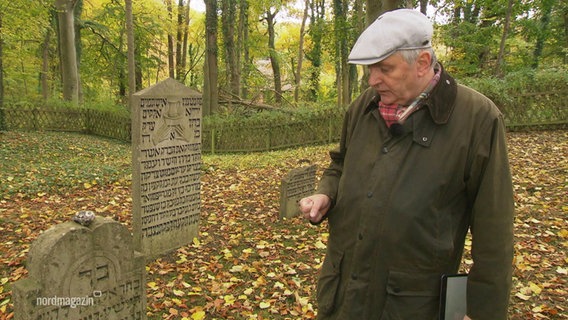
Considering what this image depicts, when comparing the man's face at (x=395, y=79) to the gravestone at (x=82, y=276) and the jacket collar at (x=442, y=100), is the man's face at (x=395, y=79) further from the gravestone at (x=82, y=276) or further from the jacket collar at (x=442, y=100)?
the gravestone at (x=82, y=276)

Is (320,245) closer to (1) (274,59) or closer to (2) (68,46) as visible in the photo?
(2) (68,46)

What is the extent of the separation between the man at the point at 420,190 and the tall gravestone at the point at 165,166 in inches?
137

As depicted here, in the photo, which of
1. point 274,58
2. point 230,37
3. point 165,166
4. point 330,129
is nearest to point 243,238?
point 165,166

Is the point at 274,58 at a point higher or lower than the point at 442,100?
higher

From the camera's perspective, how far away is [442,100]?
173 centimetres

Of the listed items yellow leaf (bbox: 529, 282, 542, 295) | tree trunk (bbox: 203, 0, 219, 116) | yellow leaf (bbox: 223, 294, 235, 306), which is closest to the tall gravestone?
yellow leaf (bbox: 223, 294, 235, 306)

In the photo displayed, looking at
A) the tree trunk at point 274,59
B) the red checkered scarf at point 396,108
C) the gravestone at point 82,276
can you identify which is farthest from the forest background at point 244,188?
the tree trunk at point 274,59

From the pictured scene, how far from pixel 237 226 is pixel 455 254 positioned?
4730 mm

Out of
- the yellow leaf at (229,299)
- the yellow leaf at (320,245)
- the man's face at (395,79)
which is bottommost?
the yellow leaf at (229,299)

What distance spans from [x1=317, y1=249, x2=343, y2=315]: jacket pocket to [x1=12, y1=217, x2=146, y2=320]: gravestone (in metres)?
1.81

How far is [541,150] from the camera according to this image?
973 cm

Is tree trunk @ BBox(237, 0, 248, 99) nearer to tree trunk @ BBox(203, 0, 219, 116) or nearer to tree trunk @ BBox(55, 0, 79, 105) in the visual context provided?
tree trunk @ BBox(203, 0, 219, 116)

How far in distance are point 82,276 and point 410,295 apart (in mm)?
2417

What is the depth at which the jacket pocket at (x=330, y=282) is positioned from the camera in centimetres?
200
